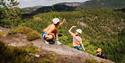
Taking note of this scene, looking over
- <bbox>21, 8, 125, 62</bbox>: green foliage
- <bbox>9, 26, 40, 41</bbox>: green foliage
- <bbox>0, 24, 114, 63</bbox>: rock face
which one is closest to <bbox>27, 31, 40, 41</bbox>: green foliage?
<bbox>9, 26, 40, 41</bbox>: green foliage


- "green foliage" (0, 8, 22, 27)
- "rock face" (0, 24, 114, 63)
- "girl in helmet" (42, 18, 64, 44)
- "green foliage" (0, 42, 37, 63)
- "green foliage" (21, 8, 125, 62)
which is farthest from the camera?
"green foliage" (0, 8, 22, 27)

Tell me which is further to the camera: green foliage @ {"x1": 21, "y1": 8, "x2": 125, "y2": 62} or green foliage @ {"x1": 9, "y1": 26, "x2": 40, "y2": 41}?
green foliage @ {"x1": 21, "y1": 8, "x2": 125, "y2": 62}

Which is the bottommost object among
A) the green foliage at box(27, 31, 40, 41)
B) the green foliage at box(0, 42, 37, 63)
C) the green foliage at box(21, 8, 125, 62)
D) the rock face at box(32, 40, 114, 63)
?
the green foliage at box(21, 8, 125, 62)

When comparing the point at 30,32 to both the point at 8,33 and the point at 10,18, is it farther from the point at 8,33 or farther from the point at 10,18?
the point at 10,18

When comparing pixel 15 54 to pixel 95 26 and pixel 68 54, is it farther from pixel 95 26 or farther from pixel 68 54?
pixel 95 26

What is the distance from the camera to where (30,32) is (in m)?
15.0

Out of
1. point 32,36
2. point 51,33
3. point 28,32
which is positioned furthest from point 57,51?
point 28,32

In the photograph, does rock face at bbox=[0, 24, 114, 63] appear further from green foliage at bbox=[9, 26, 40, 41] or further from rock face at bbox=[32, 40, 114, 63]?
green foliage at bbox=[9, 26, 40, 41]

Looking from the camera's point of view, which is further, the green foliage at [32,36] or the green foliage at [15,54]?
the green foliage at [32,36]

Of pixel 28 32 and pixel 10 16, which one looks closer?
pixel 28 32

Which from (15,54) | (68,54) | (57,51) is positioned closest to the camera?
(15,54)

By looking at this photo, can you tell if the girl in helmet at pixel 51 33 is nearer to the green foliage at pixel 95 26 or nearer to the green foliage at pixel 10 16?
the green foliage at pixel 95 26

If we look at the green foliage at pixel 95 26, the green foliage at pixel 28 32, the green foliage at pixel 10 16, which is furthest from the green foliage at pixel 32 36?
the green foliage at pixel 10 16

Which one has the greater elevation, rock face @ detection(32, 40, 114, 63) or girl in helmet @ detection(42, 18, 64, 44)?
girl in helmet @ detection(42, 18, 64, 44)
